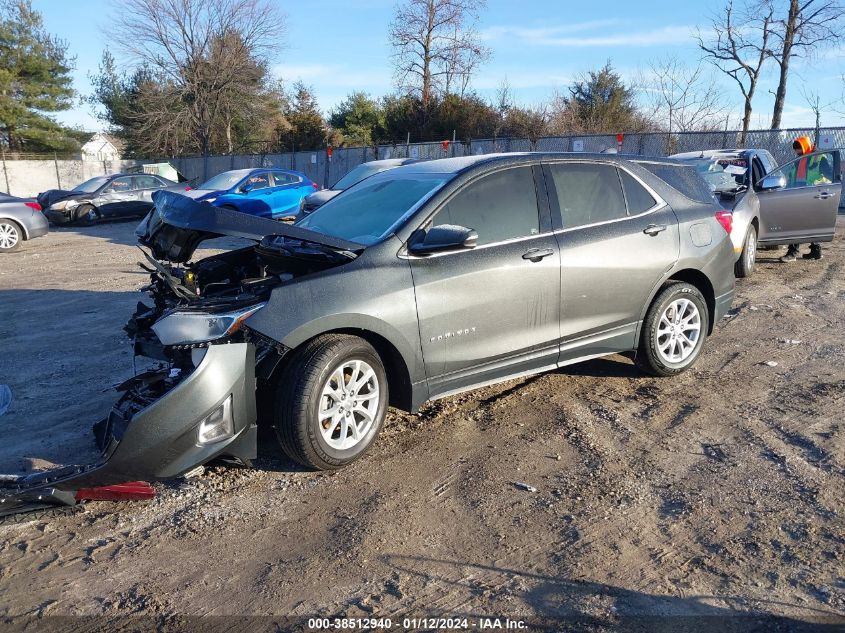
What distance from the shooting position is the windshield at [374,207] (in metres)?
4.87

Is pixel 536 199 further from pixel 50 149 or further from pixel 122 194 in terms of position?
pixel 50 149

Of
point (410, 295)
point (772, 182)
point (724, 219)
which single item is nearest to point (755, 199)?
point (772, 182)

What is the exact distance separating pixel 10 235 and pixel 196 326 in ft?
45.7

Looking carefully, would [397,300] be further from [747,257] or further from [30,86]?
[30,86]

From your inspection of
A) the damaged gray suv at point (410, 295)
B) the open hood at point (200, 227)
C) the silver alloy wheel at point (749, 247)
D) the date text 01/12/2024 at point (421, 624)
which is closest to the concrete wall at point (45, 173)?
the silver alloy wheel at point (749, 247)

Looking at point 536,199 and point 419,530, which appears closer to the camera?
point 419,530

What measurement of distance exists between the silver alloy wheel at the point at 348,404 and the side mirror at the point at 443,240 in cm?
81

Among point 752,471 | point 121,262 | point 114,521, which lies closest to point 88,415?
point 114,521

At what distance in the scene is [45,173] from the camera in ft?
131

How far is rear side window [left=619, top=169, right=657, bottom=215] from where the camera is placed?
574 centimetres

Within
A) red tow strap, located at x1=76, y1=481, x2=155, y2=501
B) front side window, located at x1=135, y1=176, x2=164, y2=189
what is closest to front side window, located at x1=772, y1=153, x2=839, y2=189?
red tow strap, located at x1=76, y1=481, x2=155, y2=501

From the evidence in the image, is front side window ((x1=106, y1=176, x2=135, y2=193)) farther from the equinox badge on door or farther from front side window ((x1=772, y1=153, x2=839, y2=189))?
the equinox badge on door

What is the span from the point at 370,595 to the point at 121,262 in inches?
460

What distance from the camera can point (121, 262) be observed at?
43.8ft
